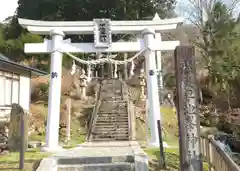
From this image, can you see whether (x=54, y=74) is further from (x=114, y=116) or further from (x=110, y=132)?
(x=114, y=116)

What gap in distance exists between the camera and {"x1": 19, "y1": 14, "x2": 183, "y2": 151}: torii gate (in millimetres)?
13664

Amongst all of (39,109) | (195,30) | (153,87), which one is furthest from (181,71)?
(195,30)

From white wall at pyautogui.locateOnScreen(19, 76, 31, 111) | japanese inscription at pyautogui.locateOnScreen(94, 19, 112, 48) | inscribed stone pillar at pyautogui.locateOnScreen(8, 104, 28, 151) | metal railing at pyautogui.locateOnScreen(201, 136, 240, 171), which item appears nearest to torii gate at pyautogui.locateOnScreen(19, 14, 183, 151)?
japanese inscription at pyautogui.locateOnScreen(94, 19, 112, 48)

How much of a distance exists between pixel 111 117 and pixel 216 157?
44.0ft

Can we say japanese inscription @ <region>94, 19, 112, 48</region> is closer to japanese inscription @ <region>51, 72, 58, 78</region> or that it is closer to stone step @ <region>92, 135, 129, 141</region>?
japanese inscription @ <region>51, 72, 58, 78</region>

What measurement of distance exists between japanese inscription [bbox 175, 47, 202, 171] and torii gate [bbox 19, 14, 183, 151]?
21.4ft

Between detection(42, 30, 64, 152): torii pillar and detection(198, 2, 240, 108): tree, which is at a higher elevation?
detection(198, 2, 240, 108): tree

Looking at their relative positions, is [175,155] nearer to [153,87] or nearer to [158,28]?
[153,87]

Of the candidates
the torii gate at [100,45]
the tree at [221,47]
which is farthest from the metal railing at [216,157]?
the tree at [221,47]

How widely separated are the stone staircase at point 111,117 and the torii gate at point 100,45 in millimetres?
4117

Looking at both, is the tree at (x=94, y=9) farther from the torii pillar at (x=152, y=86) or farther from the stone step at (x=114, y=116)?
the torii pillar at (x=152, y=86)

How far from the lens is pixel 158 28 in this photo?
14.8m

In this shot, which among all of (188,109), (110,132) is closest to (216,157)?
(188,109)

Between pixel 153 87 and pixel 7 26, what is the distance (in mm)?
28272
